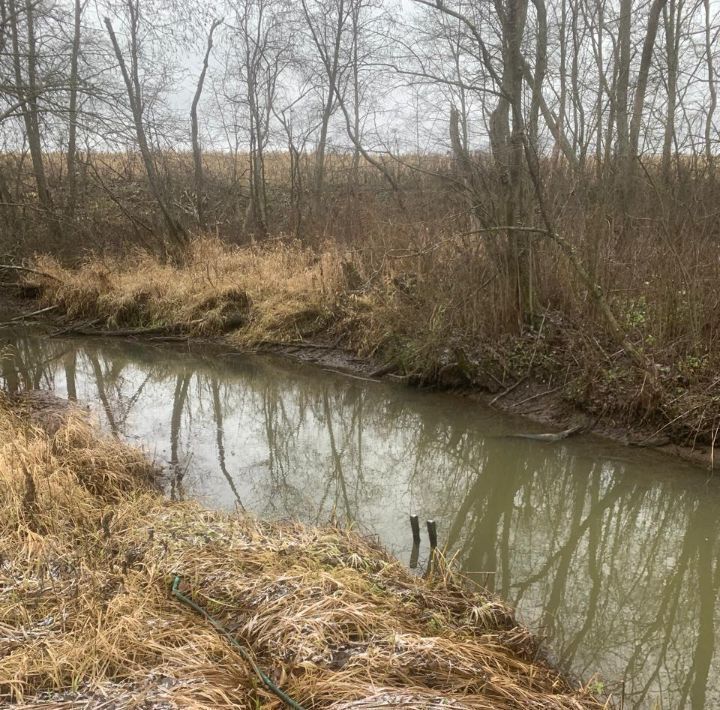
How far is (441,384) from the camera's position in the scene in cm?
753

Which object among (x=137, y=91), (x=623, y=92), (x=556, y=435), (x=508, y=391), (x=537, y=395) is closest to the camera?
(x=556, y=435)

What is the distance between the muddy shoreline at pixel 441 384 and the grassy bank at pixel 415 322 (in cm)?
3

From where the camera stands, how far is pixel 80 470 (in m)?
4.73

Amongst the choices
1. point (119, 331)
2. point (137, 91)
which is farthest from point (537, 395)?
point (137, 91)

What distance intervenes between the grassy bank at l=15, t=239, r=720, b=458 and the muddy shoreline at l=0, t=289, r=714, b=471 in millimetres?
32

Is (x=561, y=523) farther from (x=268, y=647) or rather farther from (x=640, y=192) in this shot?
(x=640, y=192)

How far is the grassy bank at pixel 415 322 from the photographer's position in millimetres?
5656

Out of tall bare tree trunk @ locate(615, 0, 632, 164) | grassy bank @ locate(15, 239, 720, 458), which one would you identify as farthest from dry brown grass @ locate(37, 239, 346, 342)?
tall bare tree trunk @ locate(615, 0, 632, 164)

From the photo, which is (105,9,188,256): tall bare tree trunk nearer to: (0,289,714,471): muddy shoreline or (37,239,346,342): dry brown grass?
(37,239,346,342): dry brown grass

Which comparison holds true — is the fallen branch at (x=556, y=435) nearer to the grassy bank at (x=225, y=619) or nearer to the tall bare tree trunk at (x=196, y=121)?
the grassy bank at (x=225, y=619)

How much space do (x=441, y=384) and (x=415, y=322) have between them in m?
0.87

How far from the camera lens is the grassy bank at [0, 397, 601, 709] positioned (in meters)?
2.44

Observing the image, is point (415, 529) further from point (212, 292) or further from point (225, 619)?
point (212, 292)

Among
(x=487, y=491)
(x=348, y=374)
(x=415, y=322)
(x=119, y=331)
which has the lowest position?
(x=487, y=491)
